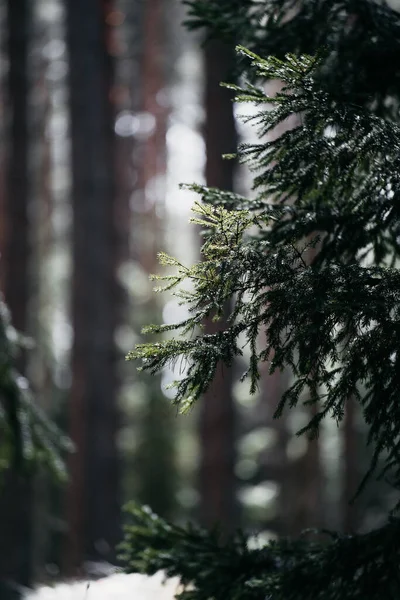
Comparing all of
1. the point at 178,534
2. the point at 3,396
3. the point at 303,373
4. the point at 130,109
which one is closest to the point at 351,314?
the point at 303,373

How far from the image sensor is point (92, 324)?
1012 centimetres

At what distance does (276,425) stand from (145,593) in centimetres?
1105

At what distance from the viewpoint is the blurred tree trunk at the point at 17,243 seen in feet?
31.6

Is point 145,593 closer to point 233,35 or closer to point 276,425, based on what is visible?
point 233,35

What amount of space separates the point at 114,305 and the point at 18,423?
5.35 meters

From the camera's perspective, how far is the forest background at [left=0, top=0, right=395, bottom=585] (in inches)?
395

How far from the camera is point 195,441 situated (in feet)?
53.9

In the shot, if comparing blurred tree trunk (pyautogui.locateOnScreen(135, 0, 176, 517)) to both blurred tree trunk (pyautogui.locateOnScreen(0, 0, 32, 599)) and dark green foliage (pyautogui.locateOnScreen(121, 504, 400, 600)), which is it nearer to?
blurred tree trunk (pyautogui.locateOnScreen(0, 0, 32, 599))

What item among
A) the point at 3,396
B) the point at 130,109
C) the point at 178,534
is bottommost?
the point at 178,534

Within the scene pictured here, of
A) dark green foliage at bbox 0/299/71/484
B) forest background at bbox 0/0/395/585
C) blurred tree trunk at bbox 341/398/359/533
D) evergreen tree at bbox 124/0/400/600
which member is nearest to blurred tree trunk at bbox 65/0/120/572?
forest background at bbox 0/0/395/585

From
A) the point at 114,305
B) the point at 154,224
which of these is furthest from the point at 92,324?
the point at 154,224

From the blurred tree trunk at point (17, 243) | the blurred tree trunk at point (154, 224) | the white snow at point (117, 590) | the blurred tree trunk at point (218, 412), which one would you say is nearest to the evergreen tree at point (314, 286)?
the white snow at point (117, 590)

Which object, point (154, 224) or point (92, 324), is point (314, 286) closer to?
point (92, 324)

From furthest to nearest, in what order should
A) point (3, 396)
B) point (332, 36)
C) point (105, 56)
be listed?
point (105, 56) → point (3, 396) → point (332, 36)
